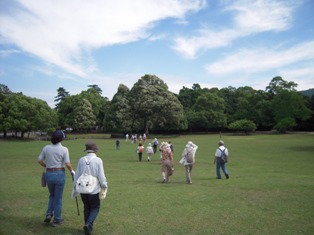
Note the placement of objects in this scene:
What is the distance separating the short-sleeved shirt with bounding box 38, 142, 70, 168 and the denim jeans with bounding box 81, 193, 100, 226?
111 centimetres

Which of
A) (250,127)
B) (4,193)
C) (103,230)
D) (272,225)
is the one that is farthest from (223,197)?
(250,127)

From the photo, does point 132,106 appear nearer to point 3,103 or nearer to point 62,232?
point 3,103

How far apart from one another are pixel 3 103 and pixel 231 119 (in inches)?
2313

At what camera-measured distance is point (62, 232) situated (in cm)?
585

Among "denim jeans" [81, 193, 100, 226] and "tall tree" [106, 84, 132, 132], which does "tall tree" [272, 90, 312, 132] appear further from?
"denim jeans" [81, 193, 100, 226]

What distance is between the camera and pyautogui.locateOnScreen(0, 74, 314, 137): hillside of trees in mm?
57094

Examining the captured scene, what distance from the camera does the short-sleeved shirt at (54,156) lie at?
6.24 m

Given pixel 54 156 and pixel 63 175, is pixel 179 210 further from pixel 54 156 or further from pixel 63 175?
pixel 54 156

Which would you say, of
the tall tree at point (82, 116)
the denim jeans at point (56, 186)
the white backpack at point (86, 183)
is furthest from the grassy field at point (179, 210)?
the tall tree at point (82, 116)

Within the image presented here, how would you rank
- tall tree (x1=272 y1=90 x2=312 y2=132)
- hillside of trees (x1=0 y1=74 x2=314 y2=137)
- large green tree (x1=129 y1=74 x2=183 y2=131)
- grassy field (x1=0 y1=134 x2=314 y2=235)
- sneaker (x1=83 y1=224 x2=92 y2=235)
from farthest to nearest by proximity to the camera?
tall tree (x1=272 y1=90 x2=312 y2=132) → large green tree (x1=129 y1=74 x2=183 y2=131) → hillside of trees (x1=0 y1=74 x2=314 y2=137) → grassy field (x1=0 y1=134 x2=314 y2=235) → sneaker (x1=83 y1=224 x2=92 y2=235)

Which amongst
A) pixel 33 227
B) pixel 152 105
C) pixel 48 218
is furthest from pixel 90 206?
pixel 152 105

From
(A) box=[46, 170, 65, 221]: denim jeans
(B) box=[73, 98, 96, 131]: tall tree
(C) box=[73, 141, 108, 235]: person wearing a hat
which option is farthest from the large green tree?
(C) box=[73, 141, 108, 235]: person wearing a hat

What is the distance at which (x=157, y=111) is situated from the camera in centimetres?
6244

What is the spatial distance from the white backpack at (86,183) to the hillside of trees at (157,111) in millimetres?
53703
